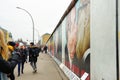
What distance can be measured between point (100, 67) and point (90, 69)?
1312 mm

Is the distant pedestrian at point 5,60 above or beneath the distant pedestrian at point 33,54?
above

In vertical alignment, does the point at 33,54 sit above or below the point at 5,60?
below

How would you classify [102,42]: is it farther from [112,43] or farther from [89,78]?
[89,78]

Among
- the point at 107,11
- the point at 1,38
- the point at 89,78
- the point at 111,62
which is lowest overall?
the point at 89,78

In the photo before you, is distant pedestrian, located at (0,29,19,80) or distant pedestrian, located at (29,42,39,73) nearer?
distant pedestrian, located at (0,29,19,80)

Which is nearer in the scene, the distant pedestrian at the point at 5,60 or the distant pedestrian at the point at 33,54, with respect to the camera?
the distant pedestrian at the point at 5,60

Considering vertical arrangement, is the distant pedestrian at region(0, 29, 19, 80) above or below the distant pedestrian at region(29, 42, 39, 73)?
above

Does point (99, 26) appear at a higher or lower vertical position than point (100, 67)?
higher

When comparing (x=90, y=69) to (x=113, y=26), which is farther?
(x=90, y=69)

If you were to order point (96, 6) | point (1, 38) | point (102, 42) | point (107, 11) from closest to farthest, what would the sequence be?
point (1, 38) → point (107, 11) → point (102, 42) → point (96, 6)

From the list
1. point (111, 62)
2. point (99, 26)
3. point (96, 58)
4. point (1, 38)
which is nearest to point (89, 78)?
point (96, 58)

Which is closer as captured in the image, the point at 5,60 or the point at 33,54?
the point at 5,60

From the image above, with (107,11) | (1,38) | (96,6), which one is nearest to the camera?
(1,38)

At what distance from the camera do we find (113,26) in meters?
5.98
